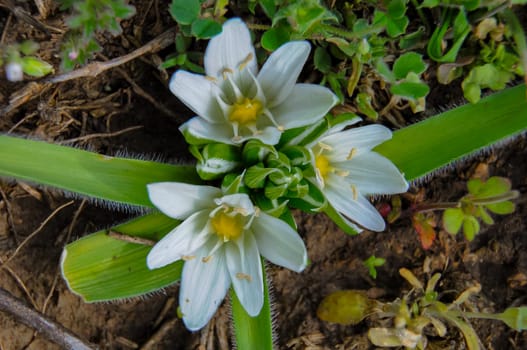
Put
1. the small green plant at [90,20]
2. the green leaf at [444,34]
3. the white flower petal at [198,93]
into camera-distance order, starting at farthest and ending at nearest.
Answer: the green leaf at [444,34] → the small green plant at [90,20] → the white flower petal at [198,93]

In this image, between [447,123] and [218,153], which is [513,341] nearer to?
[447,123]

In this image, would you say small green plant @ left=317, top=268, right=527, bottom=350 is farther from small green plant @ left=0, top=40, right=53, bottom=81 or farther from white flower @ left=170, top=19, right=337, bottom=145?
small green plant @ left=0, top=40, right=53, bottom=81

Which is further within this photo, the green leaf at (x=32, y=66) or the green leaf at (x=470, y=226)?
the green leaf at (x=470, y=226)

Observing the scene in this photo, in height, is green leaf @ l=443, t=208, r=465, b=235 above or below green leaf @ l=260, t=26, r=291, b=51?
below

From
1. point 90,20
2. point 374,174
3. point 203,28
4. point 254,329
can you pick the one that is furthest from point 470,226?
point 90,20

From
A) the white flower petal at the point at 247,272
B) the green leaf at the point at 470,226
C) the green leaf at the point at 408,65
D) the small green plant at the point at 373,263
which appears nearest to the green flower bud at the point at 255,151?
the white flower petal at the point at 247,272

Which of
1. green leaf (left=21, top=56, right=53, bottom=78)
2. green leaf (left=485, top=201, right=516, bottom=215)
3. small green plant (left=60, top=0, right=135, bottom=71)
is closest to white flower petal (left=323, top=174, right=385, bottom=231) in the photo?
green leaf (left=485, top=201, right=516, bottom=215)

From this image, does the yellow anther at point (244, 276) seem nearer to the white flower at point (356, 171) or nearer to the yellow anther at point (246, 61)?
the white flower at point (356, 171)
